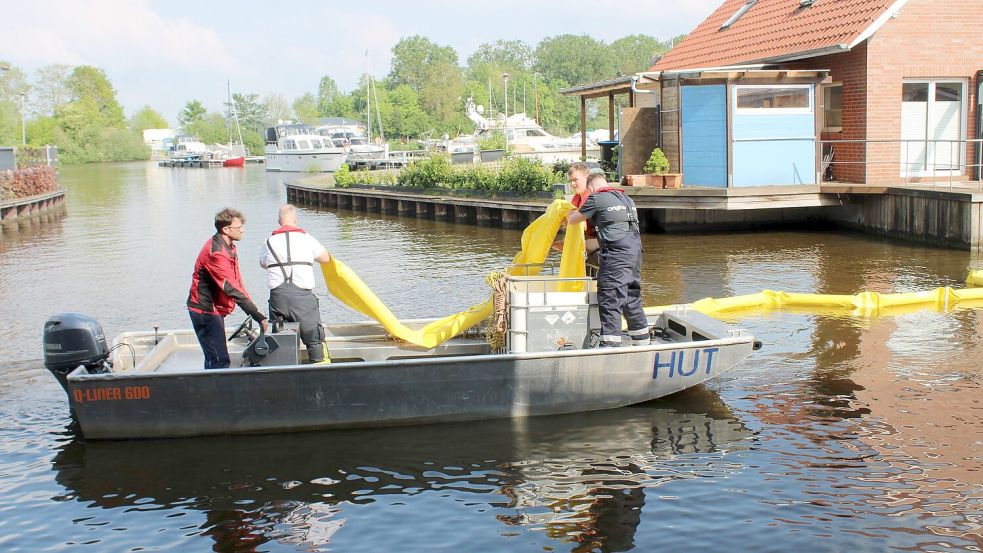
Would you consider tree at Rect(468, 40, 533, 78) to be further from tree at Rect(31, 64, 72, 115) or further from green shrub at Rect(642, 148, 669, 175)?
green shrub at Rect(642, 148, 669, 175)

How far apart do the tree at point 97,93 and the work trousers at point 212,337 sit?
121472 mm

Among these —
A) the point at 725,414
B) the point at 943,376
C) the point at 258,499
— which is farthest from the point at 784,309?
the point at 258,499

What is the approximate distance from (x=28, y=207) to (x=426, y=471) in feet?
98.0

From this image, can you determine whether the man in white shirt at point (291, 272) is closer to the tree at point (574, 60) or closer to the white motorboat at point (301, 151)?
the white motorboat at point (301, 151)

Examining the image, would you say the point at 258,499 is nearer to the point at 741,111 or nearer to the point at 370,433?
the point at 370,433

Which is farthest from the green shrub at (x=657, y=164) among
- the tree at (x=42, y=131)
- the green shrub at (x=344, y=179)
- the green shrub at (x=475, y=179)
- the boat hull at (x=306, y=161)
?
the tree at (x=42, y=131)

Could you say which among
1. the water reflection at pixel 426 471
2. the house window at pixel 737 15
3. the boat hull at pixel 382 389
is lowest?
the water reflection at pixel 426 471

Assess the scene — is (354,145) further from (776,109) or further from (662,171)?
(776,109)

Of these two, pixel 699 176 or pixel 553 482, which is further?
pixel 699 176

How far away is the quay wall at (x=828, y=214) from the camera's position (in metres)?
17.7

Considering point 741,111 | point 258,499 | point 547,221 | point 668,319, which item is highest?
point 741,111

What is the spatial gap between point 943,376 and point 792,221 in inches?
517

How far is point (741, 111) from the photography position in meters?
20.4

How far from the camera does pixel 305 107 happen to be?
146375 millimetres
